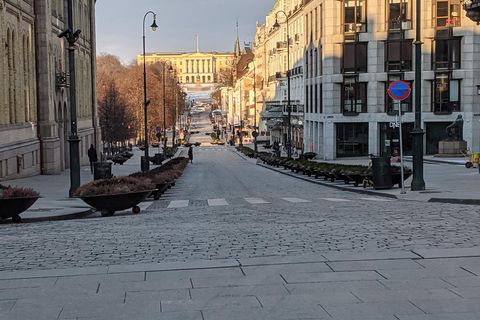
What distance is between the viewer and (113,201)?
15594 millimetres

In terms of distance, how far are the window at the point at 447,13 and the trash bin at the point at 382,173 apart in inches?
1529

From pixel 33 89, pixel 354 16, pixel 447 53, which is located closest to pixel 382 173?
pixel 33 89

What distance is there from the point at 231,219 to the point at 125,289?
6.45 meters

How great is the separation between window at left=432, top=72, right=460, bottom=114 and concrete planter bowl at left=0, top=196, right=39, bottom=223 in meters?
47.1

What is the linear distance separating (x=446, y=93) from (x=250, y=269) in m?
51.8

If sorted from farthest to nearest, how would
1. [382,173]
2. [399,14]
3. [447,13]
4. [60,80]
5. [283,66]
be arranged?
[283,66]
[399,14]
[447,13]
[60,80]
[382,173]

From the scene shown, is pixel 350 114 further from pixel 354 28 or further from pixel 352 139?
pixel 354 28

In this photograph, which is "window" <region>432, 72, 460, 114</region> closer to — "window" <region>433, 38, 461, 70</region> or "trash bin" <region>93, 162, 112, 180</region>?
"window" <region>433, 38, 461, 70</region>

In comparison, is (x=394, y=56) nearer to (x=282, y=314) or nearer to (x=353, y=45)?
(x=353, y=45)

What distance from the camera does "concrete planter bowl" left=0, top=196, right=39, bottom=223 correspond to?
574 inches

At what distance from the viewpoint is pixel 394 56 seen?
185ft

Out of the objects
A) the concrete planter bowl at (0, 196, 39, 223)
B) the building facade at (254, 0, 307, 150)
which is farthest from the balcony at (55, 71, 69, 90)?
the concrete planter bowl at (0, 196, 39, 223)

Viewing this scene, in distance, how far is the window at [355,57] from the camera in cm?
5712

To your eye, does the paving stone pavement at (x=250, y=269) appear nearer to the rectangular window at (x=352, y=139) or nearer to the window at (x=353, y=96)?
the window at (x=353, y=96)
